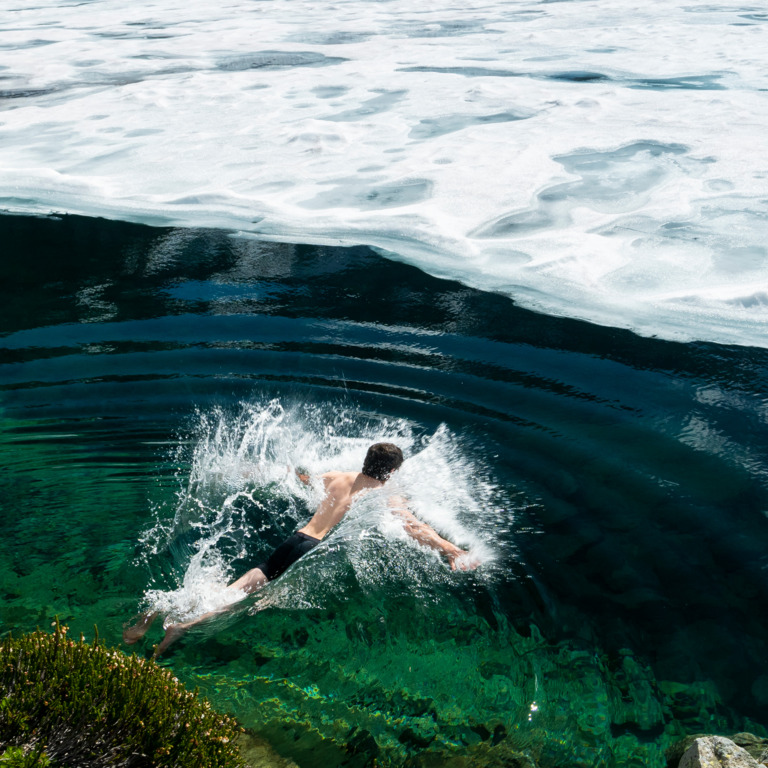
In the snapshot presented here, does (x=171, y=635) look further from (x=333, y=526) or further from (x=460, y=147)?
(x=460, y=147)

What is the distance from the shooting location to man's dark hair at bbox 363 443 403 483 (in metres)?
6.66

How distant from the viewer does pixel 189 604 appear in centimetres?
596

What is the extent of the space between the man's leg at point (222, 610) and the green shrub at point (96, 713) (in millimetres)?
1312

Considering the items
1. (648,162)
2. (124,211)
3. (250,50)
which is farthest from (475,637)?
(250,50)

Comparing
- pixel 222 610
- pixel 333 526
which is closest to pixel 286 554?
pixel 333 526

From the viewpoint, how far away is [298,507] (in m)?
7.18

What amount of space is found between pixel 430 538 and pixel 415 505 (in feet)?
2.15

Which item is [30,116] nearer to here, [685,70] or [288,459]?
[288,459]

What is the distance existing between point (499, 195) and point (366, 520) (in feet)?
25.0

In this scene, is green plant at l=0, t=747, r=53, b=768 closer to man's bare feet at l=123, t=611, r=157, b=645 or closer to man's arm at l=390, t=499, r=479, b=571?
man's bare feet at l=123, t=611, r=157, b=645

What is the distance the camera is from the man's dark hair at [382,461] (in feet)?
21.9

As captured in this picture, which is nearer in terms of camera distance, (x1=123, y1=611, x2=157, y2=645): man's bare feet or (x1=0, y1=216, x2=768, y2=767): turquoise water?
(x1=0, y1=216, x2=768, y2=767): turquoise water

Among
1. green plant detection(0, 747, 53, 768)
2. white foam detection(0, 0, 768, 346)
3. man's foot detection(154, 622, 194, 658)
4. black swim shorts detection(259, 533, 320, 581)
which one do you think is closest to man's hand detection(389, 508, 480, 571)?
black swim shorts detection(259, 533, 320, 581)

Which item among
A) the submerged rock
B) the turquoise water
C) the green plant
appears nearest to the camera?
the green plant
